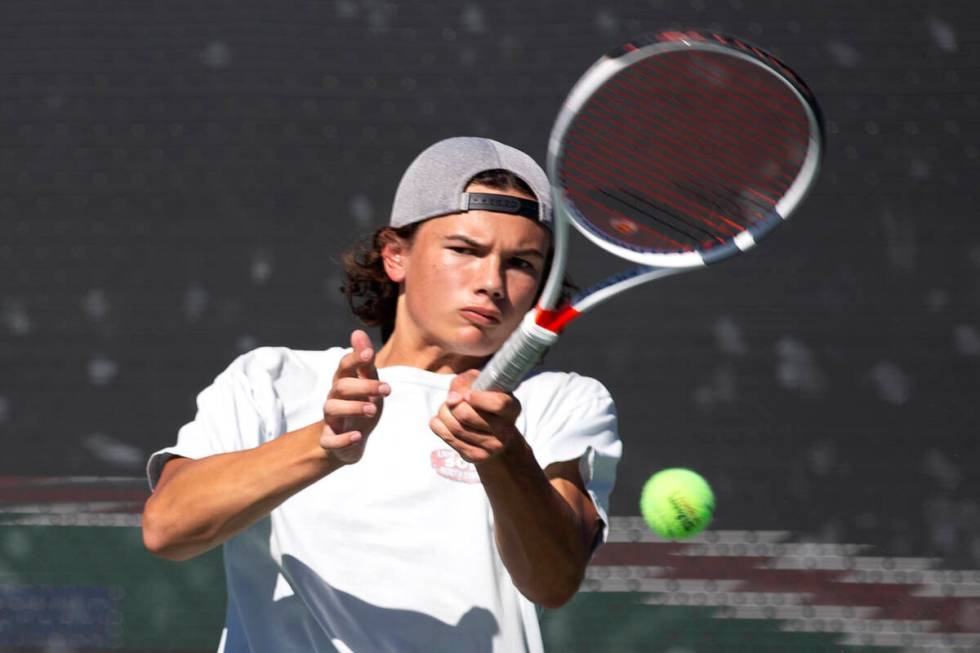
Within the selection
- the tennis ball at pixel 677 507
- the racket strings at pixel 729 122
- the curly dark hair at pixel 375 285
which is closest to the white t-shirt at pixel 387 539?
the curly dark hair at pixel 375 285

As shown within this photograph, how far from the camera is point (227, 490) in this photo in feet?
5.50

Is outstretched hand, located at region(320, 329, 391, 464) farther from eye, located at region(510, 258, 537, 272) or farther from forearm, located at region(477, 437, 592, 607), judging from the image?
eye, located at region(510, 258, 537, 272)

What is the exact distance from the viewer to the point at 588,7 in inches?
140

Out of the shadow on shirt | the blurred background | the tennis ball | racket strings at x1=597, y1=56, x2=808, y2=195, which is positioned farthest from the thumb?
the blurred background

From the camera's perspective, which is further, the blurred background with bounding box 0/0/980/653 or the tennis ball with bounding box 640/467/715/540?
the blurred background with bounding box 0/0/980/653

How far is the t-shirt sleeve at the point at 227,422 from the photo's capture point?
6.06ft

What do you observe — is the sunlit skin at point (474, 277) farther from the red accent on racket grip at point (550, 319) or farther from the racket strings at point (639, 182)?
the red accent on racket grip at point (550, 319)

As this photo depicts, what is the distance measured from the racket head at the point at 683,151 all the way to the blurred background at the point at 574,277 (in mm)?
772

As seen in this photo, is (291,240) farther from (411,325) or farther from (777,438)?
(411,325)

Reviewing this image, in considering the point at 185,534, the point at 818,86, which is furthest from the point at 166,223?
the point at 185,534

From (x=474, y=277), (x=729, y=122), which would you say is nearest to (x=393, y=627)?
(x=474, y=277)

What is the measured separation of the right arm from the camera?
1.54 m

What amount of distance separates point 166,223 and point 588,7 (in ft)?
3.91

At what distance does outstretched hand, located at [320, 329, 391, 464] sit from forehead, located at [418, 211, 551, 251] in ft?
1.11
